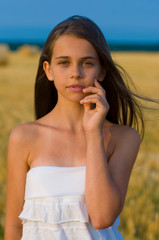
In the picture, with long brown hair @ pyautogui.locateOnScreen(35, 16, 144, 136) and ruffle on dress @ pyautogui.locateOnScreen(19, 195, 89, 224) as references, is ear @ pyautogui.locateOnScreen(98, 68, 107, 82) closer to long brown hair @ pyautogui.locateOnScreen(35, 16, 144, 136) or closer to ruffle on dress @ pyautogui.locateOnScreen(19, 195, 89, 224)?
long brown hair @ pyautogui.locateOnScreen(35, 16, 144, 136)

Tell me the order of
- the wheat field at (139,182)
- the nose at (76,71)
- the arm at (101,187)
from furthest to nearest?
the wheat field at (139,182) < the nose at (76,71) < the arm at (101,187)

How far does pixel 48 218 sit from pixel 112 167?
41 centimetres

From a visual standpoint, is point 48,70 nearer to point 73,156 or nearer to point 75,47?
point 75,47

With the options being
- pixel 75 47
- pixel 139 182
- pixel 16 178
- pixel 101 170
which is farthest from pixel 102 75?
pixel 139 182

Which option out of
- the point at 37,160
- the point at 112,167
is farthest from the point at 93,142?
the point at 37,160

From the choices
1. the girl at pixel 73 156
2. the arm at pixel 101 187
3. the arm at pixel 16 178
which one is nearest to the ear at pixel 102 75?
the girl at pixel 73 156

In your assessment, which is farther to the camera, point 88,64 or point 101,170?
point 88,64

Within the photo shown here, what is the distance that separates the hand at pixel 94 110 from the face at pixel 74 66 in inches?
2.3

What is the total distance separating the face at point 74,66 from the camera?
2.12 metres

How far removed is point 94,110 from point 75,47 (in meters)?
0.35

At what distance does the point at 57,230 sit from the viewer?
2033mm

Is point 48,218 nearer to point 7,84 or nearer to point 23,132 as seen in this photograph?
point 23,132

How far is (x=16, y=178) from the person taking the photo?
2.24 metres

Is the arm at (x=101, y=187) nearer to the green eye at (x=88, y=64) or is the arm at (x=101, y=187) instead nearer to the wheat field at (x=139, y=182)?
the green eye at (x=88, y=64)
